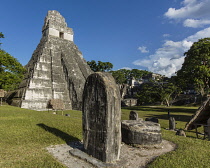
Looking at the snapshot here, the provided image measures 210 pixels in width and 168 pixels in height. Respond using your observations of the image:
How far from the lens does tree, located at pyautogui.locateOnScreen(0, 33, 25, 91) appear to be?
21.8 meters

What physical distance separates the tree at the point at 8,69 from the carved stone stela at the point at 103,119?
21.0m

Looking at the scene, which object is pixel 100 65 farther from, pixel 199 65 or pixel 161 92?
pixel 199 65

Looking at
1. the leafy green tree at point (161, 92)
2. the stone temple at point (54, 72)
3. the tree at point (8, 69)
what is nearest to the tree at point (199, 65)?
the leafy green tree at point (161, 92)

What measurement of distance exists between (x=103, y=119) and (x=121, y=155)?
→ 1510mm

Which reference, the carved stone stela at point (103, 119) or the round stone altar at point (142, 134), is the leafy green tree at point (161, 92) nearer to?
the round stone altar at point (142, 134)

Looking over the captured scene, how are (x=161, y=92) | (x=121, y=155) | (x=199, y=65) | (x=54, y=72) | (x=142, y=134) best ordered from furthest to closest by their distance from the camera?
(x=161, y=92)
(x=54, y=72)
(x=199, y=65)
(x=142, y=134)
(x=121, y=155)

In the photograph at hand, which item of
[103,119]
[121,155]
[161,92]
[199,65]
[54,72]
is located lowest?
[121,155]

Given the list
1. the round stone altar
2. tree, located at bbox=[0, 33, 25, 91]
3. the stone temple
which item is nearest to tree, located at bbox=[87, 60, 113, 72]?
the stone temple

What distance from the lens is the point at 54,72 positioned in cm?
2495

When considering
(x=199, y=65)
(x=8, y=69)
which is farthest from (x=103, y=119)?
(x=8, y=69)

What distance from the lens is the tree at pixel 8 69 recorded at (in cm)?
2180

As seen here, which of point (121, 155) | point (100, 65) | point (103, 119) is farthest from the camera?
point (100, 65)

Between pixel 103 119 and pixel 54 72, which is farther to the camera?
pixel 54 72

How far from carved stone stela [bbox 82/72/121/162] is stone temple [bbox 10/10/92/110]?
1819 centimetres
